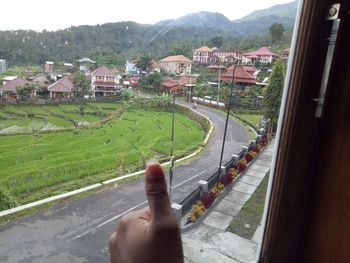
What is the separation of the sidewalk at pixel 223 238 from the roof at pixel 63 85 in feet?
31.9

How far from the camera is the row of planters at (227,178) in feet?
9.29

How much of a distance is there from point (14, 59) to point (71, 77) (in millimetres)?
8267

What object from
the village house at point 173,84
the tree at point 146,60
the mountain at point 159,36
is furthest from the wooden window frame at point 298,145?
the village house at point 173,84

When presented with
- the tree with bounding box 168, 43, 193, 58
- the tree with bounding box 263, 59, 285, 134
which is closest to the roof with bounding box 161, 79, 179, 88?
the tree with bounding box 168, 43, 193, 58

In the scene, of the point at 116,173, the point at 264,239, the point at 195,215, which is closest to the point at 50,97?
the point at 116,173

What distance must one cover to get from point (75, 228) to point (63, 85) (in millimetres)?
9820

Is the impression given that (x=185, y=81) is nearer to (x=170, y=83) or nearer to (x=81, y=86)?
(x=170, y=83)

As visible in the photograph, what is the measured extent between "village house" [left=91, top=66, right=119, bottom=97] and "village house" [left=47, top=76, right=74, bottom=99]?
3.23 ft

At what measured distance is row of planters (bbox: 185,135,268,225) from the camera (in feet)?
9.29

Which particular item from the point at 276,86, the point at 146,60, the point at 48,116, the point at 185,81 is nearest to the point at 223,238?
the point at 276,86

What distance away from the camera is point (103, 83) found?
12336 millimetres

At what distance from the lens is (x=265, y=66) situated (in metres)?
2.39

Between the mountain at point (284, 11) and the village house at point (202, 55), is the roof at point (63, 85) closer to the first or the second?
the village house at point (202, 55)

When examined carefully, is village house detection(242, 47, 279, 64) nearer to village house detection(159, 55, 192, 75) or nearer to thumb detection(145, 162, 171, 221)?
village house detection(159, 55, 192, 75)
